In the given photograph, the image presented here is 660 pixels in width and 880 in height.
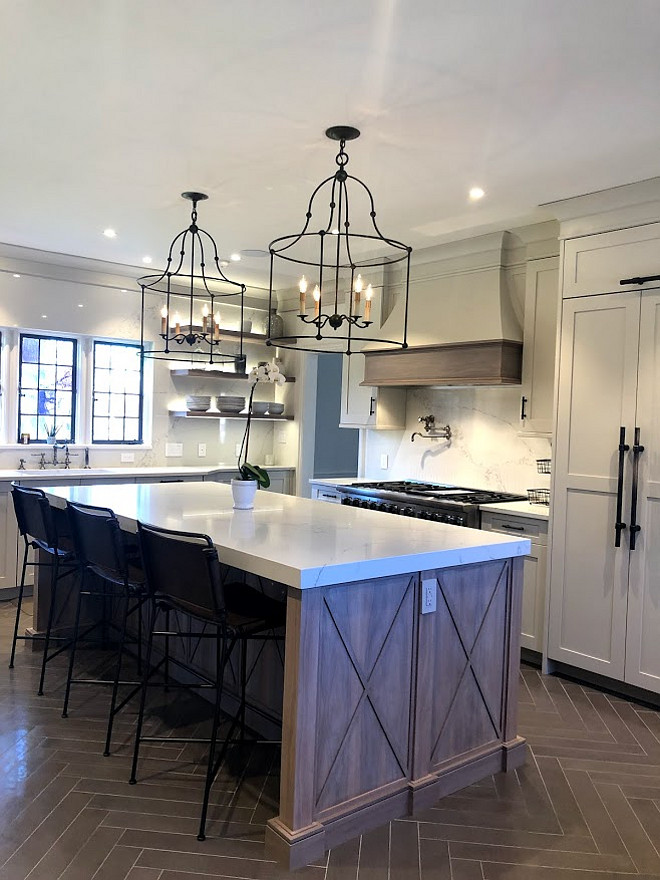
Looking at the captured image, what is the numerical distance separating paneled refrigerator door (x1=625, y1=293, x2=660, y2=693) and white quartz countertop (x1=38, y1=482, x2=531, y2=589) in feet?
3.63

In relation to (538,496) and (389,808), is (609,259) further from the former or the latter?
(389,808)

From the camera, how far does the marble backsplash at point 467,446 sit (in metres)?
5.05

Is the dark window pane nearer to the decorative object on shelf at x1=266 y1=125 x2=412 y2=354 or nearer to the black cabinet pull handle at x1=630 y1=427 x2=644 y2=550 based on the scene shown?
the decorative object on shelf at x1=266 y1=125 x2=412 y2=354

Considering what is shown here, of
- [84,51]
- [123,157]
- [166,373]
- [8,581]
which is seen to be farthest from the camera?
[166,373]

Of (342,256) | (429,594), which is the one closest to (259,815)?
(429,594)

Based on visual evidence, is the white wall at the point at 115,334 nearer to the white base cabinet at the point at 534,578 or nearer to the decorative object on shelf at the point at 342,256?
the decorative object on shelf at the point at 342,256

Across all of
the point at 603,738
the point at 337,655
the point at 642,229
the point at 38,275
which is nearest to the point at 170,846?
the point at 337,655

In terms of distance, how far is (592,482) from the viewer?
3.91 metres

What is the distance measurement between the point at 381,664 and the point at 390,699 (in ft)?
0.48

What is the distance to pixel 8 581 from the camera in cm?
532

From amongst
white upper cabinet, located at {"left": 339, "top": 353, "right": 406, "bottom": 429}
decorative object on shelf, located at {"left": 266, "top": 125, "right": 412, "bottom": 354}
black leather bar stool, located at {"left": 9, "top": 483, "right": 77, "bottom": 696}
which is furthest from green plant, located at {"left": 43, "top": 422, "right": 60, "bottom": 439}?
white upper cabinet, located at {"left": 339, "top": 353, "right": 406, "bottom": 429}

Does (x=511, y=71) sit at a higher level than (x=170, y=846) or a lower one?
higher

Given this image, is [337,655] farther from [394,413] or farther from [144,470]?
[144,470]

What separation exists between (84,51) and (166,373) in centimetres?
425
